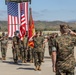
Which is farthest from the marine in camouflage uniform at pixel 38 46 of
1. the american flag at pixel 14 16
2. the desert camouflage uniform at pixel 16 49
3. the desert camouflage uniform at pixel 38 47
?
the american flag at pixel 14 16

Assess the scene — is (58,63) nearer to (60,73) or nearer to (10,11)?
(60,73)

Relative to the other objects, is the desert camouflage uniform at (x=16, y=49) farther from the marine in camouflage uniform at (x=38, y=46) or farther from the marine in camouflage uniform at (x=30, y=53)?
the marine in camouflage uniform at (x=38, y=46)

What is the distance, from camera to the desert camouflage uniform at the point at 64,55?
7.58 metres

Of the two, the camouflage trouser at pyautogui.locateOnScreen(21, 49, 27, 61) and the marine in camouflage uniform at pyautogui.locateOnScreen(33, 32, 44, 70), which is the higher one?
the marine in camouflage uniform at pyautogui.locateOnScreen(33, 32, 44, 70)

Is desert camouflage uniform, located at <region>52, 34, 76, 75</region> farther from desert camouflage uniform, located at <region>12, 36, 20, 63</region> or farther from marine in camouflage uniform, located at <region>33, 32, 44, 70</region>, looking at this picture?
desert camouflage uniform, located at <region>12, 36, 20, 63</region>

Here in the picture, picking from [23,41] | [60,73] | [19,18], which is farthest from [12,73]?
[19,18]

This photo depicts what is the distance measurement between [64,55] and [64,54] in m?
0.02

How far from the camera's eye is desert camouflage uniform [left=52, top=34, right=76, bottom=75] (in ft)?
24.9

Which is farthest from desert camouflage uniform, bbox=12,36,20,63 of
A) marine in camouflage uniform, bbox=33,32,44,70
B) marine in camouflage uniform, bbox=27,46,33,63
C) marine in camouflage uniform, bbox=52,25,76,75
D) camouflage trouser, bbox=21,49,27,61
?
marine in camouflage uniform, bbox=52,25,76,75

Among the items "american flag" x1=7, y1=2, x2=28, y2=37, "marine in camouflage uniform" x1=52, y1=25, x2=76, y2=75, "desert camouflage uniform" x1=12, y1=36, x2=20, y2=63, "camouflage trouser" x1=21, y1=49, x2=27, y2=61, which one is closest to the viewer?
"marine in camouflage uniform" x1=52, y1=25, x2=76, y2=75

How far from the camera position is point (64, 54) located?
761 centimetres

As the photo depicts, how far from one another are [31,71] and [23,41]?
353 centimetres

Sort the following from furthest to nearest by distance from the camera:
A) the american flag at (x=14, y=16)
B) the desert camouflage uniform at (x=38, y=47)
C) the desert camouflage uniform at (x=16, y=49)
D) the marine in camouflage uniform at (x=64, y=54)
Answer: the american flag at (x=14, y=16) → the desert camouflage uniform at (x=16, y=49) → the desert camouflage uniform at (x=38, y=47) → the marine in camouflage uniform at (x=64, y=54)

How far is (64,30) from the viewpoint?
7.43 m
